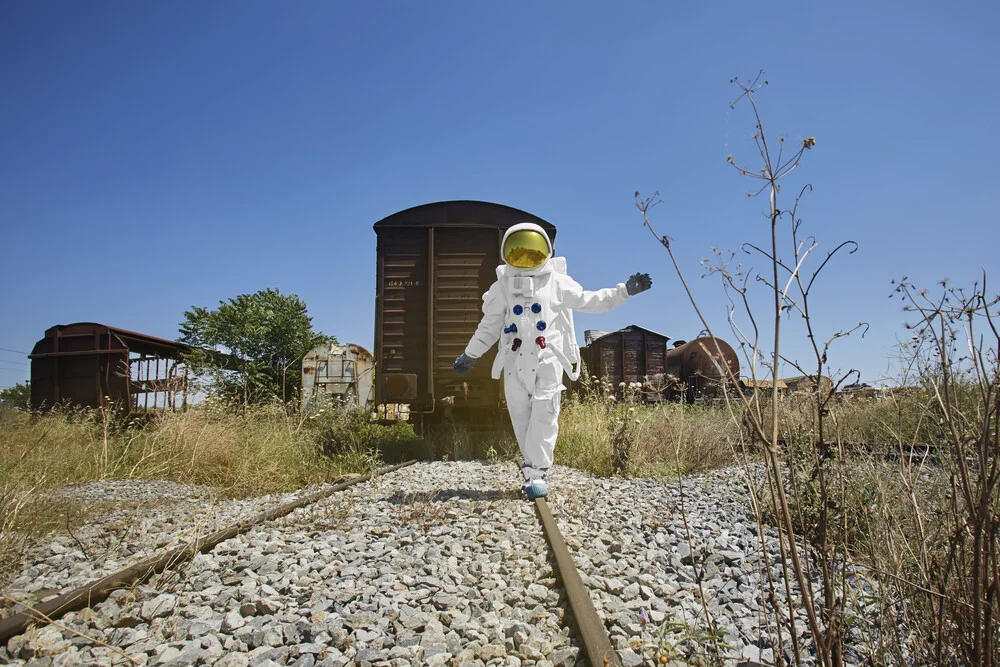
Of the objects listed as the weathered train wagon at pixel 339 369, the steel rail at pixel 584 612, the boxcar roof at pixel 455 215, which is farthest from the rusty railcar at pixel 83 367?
the steel rail at pixel 584 612

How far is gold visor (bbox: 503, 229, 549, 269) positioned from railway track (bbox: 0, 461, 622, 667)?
8.31 feet

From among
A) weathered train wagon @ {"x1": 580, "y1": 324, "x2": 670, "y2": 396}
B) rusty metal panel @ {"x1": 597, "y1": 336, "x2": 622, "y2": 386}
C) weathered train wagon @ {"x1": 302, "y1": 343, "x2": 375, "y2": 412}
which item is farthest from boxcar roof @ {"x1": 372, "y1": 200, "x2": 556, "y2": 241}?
weathered train wagon @ {"x1": 580, "y1": 324, "x2": 670, "y2": 396}

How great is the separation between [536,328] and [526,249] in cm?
79

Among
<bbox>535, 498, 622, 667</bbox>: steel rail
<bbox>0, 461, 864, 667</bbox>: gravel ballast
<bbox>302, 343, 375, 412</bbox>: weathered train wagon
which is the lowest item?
<bbox>0, 461, 864, 667</bbox>: gravel ballast

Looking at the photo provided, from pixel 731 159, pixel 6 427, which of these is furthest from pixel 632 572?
pixel 6 427

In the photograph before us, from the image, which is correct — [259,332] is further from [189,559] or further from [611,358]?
[189,559]

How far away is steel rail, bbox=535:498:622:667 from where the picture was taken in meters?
1.97

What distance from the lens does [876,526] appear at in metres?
2.74

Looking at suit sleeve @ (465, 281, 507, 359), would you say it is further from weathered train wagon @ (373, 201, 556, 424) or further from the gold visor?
weathered train wagon @ (373, 201, 556, 424)

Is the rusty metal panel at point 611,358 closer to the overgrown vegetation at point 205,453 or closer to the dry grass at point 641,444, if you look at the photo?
the dry grass at point 641,444

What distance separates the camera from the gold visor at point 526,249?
542 cm

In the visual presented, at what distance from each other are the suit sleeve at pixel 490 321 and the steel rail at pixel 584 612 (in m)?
2.70

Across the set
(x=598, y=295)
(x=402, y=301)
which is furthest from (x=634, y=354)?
(x=598, y=295)

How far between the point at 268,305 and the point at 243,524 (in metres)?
18.8
